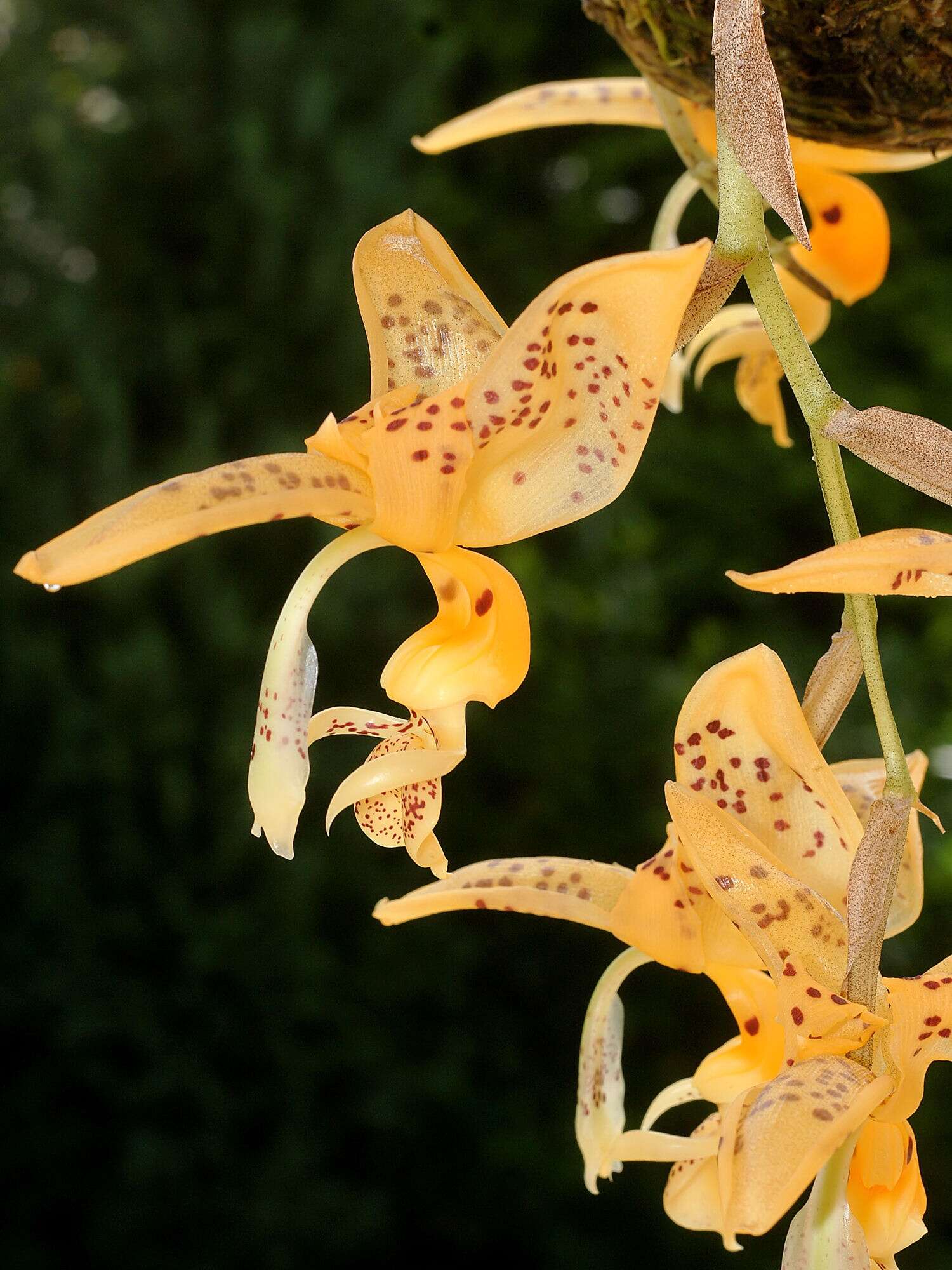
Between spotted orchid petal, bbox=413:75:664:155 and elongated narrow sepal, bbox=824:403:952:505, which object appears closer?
elongated narrow sepal, bbox=824:403:952:505

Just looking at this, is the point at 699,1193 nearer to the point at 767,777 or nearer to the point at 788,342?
the point at 767,777

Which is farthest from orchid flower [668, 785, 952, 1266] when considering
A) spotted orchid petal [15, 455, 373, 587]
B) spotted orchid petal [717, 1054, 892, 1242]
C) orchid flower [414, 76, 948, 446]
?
orchid flower [414, 76, 948, 446]

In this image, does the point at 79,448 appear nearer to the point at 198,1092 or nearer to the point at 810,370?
the point at 198,1092

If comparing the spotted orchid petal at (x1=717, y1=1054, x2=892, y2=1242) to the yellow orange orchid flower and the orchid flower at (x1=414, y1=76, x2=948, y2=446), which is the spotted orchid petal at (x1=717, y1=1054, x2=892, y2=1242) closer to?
the yellow orange orchid flower

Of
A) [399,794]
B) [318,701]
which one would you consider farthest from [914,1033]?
[318,701]

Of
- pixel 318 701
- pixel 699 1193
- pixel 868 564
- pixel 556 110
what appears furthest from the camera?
pixel 318 701

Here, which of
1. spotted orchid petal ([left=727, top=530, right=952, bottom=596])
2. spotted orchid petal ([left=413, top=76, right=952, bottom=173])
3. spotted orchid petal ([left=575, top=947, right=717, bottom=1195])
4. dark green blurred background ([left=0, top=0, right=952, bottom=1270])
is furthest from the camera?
dark green blurred background ([left=0, top=0, right=952, bottom=1270])

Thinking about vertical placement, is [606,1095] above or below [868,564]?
below
